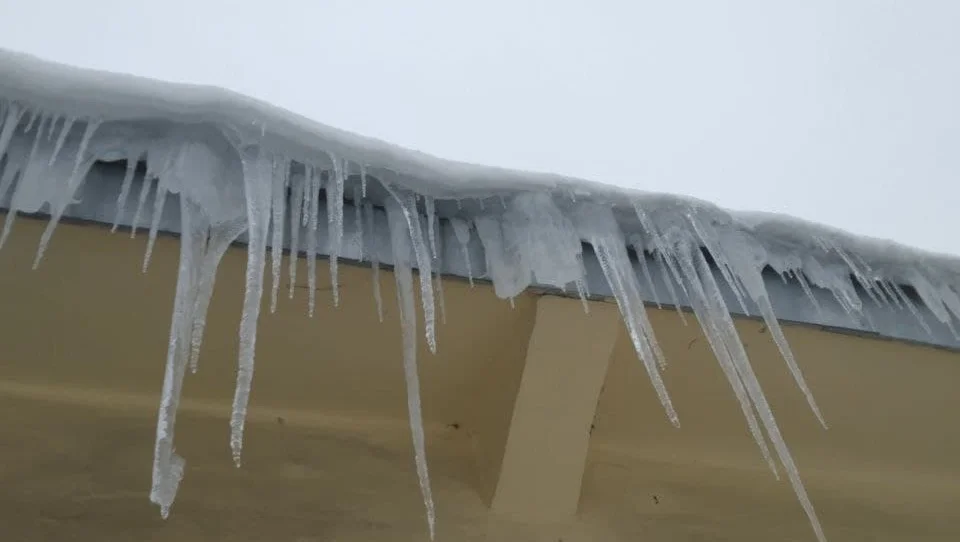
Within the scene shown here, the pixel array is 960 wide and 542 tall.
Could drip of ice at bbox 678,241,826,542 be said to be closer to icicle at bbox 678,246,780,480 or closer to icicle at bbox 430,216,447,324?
icicle at bbox 678,246,780,480

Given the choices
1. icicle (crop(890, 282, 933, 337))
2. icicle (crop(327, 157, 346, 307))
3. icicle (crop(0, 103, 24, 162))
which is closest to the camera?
icicle (crop(0, 103, 24, 162))

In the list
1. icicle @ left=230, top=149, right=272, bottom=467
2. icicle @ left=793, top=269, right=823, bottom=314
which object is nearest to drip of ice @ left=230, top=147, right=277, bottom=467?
icicle @ left=230, top=149, right=272, bottom=467

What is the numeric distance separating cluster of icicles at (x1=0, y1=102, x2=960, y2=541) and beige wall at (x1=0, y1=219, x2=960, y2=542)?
0.09 metres

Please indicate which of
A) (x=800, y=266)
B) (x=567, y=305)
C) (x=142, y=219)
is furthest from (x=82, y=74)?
(x=800, y=266)

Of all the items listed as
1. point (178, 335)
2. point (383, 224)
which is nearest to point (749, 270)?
point (383, 224)

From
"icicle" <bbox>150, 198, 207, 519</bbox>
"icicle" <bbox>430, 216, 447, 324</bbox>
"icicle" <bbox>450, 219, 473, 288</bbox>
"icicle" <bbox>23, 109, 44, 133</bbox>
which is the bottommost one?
"icicle" <bbox>150, 198, 207, 519</bbox>

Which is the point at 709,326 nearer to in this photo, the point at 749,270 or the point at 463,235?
the point at 749,270

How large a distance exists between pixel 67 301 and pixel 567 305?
2.22ft

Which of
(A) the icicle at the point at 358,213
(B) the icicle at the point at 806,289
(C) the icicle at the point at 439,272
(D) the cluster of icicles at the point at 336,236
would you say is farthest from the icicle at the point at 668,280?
(A) the icicle at the point at 358,213

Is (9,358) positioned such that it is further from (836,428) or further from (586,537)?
(836,428)

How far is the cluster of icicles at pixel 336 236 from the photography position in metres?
0.95

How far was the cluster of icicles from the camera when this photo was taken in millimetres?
953

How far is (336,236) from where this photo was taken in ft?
3.41

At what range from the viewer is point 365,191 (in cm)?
105
